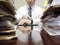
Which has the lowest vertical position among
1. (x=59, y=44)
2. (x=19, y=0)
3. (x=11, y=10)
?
(x=59, y=44)

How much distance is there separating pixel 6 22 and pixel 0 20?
3cm

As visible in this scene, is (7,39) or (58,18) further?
(58,18)

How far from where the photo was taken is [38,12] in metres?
3.08

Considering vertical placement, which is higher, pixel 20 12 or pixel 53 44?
pixel 20 12

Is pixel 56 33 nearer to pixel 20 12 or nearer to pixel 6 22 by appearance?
pixel 6 22

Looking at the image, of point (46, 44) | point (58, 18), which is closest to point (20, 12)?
point (58, 18)

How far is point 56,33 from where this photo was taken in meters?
0.54

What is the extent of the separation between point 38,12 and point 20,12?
0.39m

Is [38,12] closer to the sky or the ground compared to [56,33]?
closer to the sky

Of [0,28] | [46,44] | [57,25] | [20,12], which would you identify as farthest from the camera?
[20,12]

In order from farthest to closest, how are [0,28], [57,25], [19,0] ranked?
[19,0]
[57,25]
[0,28]

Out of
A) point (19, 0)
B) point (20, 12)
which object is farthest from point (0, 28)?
point (19, 0)

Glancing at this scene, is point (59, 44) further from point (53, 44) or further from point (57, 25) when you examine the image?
point (57, 25)

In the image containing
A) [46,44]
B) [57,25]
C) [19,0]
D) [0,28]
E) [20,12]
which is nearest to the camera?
[46,44]
